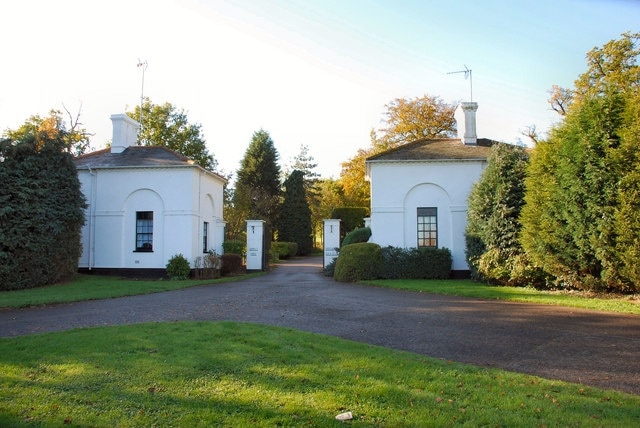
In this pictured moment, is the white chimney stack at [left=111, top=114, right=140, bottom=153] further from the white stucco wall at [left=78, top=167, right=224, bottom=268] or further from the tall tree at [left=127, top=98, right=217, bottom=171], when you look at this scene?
the tall tree at [left=127, top=98, right=217, bottom=171]

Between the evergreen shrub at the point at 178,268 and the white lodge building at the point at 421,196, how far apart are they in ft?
28.3

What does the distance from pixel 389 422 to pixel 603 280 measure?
1089 cm

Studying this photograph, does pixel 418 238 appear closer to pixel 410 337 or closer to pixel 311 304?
pixel 311 304

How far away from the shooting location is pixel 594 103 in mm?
13430

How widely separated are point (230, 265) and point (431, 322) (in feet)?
51.7

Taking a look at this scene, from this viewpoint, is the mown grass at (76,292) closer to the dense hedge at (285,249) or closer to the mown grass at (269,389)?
the mown grass at (269,389)

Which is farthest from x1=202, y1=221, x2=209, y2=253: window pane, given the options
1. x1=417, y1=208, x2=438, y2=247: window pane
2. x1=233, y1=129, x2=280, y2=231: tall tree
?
x1=233, y1=129, x2=280, y2=231: tall tree

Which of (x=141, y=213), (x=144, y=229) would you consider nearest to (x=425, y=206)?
(x=144, y=229)

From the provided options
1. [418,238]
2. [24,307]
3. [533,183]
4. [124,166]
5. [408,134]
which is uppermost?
[408,134]

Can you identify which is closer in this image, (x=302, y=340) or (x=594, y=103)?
(x=302, y=340)

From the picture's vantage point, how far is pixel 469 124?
78.9ft

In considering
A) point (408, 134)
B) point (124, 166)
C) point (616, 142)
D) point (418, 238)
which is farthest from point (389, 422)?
point (408, 134)

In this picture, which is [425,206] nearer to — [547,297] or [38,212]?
[547,297]

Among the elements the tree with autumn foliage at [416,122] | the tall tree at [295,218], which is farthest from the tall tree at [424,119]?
the tall tree at [295,218]
